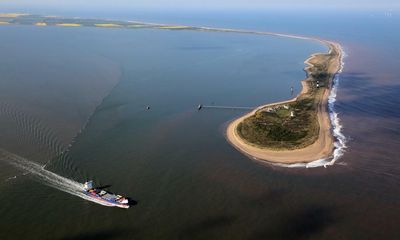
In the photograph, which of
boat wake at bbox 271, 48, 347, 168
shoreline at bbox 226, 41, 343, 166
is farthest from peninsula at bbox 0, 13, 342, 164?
boat wake at bbox 271, 48, 347, 168

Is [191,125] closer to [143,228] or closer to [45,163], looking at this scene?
[45,163]

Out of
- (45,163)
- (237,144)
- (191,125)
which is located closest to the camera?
(45,163)

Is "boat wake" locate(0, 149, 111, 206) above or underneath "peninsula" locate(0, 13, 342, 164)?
underneath

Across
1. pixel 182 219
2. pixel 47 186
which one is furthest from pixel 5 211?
pixel 182 219

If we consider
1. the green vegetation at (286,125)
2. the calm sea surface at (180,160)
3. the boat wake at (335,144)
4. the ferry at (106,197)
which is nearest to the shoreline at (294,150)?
the boat wake at (335,144)

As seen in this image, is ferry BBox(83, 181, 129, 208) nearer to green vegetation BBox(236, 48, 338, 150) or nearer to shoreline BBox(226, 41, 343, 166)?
shoreline BBox(226, 41, 343, 166)
